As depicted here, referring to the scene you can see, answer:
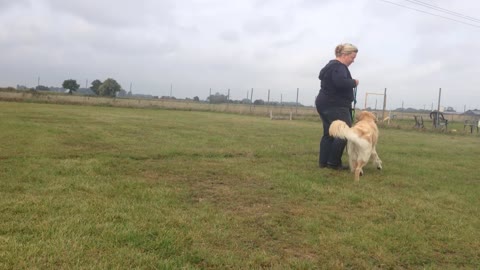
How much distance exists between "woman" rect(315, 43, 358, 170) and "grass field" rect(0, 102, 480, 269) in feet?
1.16

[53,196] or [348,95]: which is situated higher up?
[348,95]

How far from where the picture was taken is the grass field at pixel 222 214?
2.66m

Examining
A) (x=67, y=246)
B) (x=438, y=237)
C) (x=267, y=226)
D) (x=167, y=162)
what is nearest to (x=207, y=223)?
(x=267, y=226)

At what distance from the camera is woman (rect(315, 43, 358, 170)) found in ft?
20.3

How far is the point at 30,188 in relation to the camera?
13.0 feet

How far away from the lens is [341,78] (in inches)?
238

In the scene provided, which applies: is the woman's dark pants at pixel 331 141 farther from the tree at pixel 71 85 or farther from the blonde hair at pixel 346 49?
the tree at pixel 71 85

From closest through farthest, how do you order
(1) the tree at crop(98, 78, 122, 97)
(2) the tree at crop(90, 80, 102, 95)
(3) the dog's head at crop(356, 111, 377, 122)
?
(3) the dog's head at crop(356, 111, 377, 122), (1) the tree at crop(98, 78, 122, 97), (2) the tree at crop(90, 80, 102, 95)

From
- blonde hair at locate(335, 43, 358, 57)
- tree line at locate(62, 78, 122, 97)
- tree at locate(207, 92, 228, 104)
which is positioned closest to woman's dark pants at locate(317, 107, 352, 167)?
blonde hair at locate(335, 43, 358, 57)

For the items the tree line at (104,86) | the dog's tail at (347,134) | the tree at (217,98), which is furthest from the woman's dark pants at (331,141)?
the tree line at (104,86)

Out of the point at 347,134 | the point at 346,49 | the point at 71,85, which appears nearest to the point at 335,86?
the point at 346,49

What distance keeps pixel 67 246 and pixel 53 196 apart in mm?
1276

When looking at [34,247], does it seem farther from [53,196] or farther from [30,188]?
[30,188]

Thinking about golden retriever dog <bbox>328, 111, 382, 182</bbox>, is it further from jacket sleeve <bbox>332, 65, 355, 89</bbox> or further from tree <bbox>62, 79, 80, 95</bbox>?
tree <bbox>62, 79, 80, 95</bbox>
